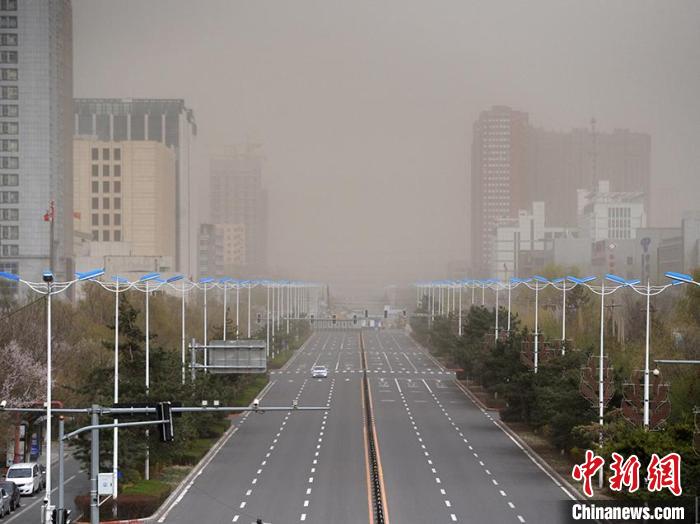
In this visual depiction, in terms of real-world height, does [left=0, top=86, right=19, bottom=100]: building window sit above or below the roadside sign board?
above

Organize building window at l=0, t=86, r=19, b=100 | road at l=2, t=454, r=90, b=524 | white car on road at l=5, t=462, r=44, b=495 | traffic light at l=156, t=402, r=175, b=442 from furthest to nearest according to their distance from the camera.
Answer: building window at l=0, t=86, r=19, b=100 < white car on road at l=5, t=462, r=44, b=495 < road at l=2, t=454, r=90, b=524 < traffic light at l=156, t=402, r=175, b=442

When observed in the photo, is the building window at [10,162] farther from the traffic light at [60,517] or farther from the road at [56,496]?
the traffic light at [60,517]

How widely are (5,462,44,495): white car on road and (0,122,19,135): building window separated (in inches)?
3018

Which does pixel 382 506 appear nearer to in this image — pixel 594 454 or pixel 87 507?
pixel 594 454

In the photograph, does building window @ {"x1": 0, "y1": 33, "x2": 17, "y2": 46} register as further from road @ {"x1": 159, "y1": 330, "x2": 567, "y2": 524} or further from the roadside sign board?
the roadside sign board

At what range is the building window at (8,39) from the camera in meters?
120

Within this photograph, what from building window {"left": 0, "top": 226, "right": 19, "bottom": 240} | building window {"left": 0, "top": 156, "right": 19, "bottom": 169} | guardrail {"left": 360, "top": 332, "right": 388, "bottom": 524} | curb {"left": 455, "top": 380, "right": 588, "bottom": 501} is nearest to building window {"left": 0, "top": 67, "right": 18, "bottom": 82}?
building window {"left": 0, "top": 156, "right": 19, "bottom": 169}

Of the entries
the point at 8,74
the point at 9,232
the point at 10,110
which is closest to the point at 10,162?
the point at 10,110

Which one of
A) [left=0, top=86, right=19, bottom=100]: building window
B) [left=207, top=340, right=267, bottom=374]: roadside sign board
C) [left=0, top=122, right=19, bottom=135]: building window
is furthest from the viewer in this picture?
[left=0, top=122, right=19, bottom=135]: building window

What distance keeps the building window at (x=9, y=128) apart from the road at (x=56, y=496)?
68071 mm

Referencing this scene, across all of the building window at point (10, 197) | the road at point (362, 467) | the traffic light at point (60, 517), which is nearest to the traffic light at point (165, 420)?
the traffic light at point (60, 517)

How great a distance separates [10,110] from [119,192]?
5361cm

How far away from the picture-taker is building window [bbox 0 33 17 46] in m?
120

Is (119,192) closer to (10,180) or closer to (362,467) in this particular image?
(10,180)
